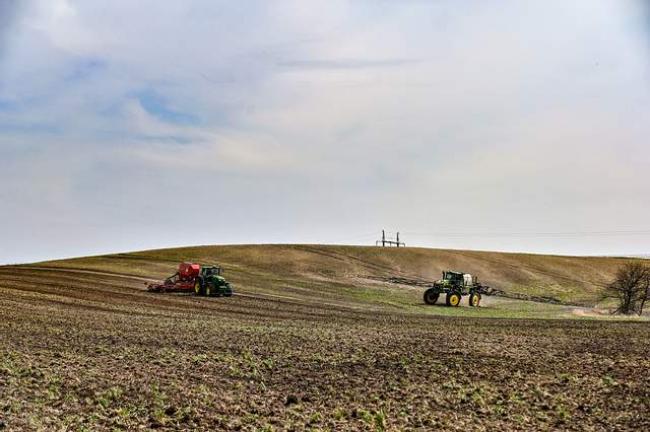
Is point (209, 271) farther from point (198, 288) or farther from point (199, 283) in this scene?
point (198, 288)

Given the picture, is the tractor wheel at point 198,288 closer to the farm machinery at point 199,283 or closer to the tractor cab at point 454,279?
the farm machinery at point 199,283

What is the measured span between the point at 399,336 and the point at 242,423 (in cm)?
1350

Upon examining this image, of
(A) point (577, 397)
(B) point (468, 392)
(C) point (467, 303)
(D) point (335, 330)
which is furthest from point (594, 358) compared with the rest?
(C) point (467, 303)

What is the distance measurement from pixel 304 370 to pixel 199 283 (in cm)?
2717

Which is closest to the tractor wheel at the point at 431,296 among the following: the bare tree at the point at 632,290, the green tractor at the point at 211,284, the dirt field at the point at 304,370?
the bare tree at the point at 632,290

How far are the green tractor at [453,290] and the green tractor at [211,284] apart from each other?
47.6 ft

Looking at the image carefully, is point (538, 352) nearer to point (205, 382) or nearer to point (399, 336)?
point (399, 336)

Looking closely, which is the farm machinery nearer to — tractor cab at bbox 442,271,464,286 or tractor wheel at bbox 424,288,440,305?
tractor wheel at bbox 424,288,440,305

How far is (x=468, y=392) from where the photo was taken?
16.5 metres

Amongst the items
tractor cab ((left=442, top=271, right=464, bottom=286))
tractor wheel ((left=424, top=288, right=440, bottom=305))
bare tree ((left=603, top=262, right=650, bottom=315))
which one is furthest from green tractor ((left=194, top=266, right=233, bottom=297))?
bare tree ((left=603, top=262, right=650, bottom=315))

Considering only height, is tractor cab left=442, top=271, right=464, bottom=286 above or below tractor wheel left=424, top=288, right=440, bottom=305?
above

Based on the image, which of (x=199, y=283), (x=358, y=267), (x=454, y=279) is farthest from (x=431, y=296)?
(x=358, y=267)

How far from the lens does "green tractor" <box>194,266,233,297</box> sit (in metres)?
43.7

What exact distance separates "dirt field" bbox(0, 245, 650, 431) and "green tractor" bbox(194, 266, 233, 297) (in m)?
8.91
